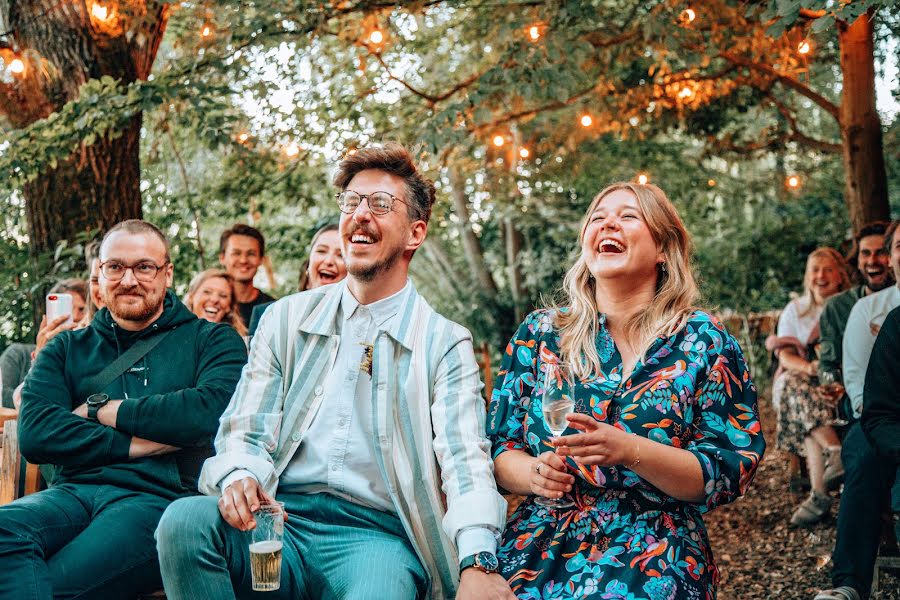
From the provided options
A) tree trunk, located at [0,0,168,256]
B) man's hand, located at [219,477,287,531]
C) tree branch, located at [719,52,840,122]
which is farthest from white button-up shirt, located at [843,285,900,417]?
tree trunk, located at [0,0,168,256]

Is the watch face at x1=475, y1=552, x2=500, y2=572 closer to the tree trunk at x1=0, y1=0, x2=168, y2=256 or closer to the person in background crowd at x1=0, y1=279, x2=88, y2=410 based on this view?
the person in background crowd at x1=0, y1=279, x2=88, y2=410

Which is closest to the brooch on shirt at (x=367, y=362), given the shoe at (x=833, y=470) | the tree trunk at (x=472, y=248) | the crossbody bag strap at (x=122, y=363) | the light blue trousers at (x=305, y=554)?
the light blue trousers at (x=305, y=554)

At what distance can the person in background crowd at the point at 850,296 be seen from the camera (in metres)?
5.43

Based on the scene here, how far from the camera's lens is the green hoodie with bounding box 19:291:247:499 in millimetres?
3148

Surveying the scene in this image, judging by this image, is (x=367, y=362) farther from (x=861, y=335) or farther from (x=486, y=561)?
(x=861, y=335)

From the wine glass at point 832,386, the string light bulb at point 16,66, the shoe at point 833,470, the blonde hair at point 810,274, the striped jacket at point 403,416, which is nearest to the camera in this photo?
the striped jacket at point 403,416

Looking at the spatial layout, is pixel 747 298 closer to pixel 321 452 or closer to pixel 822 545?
pixel 822 545

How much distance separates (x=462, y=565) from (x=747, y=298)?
391 inches

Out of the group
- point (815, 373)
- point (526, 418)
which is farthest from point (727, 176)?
point (526, 418)

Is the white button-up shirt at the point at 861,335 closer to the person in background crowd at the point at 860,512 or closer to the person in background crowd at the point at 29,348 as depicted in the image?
the person in background crowd at the point at 860,512

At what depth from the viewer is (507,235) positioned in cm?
1413

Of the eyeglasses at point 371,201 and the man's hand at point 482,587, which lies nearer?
the man's hand at point 482,587

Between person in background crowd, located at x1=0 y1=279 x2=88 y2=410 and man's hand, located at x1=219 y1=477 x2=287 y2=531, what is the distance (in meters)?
2.79

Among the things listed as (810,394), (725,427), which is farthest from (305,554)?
(810,394)
